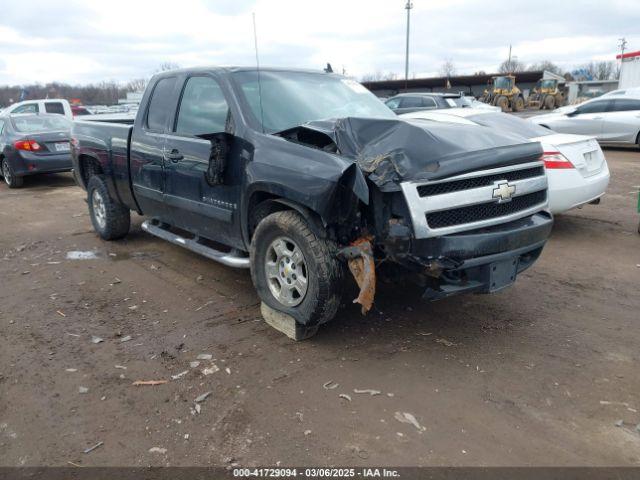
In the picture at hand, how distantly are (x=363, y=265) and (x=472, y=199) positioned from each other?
0.86m

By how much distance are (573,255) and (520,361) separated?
2893 mm

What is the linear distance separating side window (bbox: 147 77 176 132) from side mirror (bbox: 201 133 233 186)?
1.22m

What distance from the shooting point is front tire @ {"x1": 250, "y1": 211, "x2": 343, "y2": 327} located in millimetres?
3654

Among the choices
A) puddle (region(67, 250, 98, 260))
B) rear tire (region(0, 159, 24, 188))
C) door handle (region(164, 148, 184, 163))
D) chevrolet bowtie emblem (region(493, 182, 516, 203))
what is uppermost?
door handle (region(164, 148, 184, 163))

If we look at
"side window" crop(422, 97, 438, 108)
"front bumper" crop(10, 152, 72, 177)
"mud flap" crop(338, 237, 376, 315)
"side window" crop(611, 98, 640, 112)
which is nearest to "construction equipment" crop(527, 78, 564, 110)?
"side window" crop(611, 98, 640, 112)

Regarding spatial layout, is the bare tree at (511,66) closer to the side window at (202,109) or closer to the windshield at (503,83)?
the windshield at (503,83)

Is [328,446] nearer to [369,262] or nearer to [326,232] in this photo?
[369,262]

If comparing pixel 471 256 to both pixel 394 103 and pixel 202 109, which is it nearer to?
pixel 202 109

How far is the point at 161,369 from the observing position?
3707 mm

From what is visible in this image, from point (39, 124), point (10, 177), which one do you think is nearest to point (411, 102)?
point (39, 124)

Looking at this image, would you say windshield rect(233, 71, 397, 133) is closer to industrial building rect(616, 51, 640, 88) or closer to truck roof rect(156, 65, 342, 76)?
truck roof rect(156, 65, 342, 76)

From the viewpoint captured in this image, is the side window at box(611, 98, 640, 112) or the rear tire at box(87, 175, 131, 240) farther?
the side window at box(611, 98, 640, 112)

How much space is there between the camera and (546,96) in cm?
3859

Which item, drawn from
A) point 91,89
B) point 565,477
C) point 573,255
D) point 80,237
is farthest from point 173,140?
point 91,89
